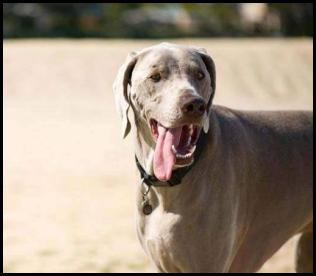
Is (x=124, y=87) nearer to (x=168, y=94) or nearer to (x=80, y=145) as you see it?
(x=168, y=94)

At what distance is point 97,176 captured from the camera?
8.72 m

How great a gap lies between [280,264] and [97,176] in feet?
12.4

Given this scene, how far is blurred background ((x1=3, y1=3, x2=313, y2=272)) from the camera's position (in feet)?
18.8

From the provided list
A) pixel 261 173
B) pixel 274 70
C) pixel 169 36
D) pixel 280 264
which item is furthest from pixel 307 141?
pixel 169 36

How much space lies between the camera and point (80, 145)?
439 inches

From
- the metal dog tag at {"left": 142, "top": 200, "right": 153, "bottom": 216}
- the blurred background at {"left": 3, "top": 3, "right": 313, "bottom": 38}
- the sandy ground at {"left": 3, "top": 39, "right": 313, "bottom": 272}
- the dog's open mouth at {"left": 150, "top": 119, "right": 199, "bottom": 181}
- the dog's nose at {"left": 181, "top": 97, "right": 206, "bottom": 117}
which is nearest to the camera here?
the dog's nose at {"left": 181, "top": 97, "right": 206, "bottom": 117}

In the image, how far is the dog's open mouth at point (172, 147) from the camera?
3.13 m

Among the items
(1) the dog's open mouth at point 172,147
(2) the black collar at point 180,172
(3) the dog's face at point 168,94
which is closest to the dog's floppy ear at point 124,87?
(3) the dog's face at point 168,94

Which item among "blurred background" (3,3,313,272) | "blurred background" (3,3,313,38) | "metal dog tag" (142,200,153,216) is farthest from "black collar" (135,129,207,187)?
"blurred background" (3,3,313,38)

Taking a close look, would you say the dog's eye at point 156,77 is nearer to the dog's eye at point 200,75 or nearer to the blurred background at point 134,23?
the dog's eye at point 200,75

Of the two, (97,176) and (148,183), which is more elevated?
(148,183)

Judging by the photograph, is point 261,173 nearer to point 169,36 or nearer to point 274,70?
point 274,70

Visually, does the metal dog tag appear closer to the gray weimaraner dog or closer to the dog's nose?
the gray weimaraner dog

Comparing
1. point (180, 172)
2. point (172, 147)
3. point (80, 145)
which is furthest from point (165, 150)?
point (80, 145)
